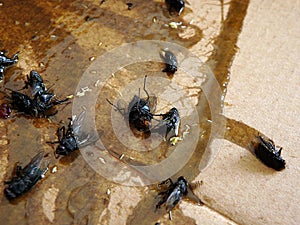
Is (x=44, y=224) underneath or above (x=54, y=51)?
underneath

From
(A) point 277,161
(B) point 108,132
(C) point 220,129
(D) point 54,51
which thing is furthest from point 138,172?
(D) point 54,51

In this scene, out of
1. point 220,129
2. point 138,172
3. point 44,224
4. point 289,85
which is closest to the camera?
point 44,224

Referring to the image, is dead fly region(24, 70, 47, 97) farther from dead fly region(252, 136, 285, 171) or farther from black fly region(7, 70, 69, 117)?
dead fly region(252, 136, 285, 171)

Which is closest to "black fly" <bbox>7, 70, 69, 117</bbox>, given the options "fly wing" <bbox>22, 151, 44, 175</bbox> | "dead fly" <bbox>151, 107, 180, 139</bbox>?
"fly wing" <bbox>22, 151, 44, 175</bbox>

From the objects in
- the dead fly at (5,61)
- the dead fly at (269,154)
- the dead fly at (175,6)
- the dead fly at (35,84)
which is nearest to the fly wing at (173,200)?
the dead fly at (269,154)

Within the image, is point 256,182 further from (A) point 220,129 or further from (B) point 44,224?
(B) point 44,224
